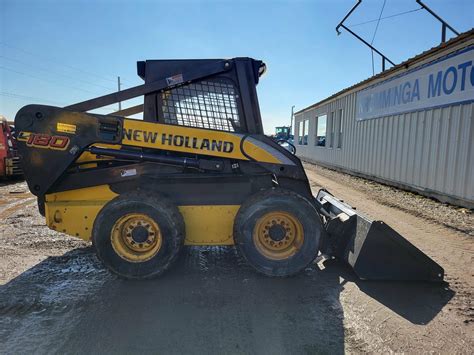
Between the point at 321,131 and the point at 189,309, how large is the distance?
1881 centimetres

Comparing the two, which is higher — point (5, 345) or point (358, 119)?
point (358, 119)

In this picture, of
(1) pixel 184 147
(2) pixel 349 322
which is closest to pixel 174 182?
(1) pixel 184 147

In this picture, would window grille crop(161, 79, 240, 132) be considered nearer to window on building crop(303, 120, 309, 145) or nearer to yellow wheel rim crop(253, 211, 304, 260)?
yellow wheel rim crop(253, 211, 304, 260)

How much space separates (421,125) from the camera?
31.4 feet

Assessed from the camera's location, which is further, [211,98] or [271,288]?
[211,98]

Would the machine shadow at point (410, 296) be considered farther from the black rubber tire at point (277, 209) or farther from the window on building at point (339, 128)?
the window on building at point (339, 128)

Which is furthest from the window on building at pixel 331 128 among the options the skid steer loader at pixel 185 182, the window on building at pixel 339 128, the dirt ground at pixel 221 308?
the skid steer loader at pixel 185 182

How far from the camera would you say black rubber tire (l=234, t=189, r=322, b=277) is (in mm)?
3934

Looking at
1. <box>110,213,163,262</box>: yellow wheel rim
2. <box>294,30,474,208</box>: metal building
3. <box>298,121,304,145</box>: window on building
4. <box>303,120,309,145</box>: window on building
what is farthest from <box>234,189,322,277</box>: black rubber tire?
<box>298,121,304,145</box>: window on building

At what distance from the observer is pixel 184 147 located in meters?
4.02

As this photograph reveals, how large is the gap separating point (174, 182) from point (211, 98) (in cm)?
112

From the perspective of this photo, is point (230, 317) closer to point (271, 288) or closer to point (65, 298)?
point (271, 288)

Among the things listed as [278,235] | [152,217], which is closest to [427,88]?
[278,235]

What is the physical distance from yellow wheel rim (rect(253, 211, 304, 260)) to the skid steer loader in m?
0.01
